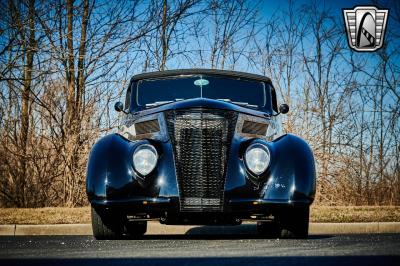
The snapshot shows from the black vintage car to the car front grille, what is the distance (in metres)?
0.01

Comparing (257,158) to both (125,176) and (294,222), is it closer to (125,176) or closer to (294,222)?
(294,222)

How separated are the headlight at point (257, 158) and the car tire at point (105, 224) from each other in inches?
64.9

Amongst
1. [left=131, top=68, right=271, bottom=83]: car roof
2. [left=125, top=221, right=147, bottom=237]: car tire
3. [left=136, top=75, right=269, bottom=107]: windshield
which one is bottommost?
[left=125, top=221, right=147, bottom=237]: car tire

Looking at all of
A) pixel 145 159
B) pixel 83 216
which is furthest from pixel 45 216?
pixel 145 159

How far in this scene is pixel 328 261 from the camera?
15.0 ft

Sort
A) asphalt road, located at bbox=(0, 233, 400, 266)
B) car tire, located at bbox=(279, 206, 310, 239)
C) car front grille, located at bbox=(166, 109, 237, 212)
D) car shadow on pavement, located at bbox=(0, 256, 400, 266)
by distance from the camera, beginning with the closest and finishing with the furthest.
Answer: car shadow on pavement, located at bbox=(0, 256, 400, 266) < asphalt road, located at bbox=(0, 233, 400, 266) < car front grille, located at bbox=(166, 109, 237, 212) < car tire, located at bbox=(279, 206, 310, 239)

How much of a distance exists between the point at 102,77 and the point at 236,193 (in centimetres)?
890

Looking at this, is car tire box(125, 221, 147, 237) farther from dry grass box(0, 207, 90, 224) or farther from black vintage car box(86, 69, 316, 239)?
dry grass box(0, 207, 90, 224)

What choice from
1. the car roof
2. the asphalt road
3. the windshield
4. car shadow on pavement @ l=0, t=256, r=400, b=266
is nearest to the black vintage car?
the asphalt road

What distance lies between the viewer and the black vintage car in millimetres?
6355

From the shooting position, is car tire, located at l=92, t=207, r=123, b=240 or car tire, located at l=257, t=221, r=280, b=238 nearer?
car tire, located at l=92, t=207, r=123, b=240

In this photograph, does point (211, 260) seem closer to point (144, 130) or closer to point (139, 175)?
point (139, 175)

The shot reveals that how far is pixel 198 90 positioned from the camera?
7863 mm

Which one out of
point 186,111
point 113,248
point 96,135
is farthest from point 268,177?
point 96,135
